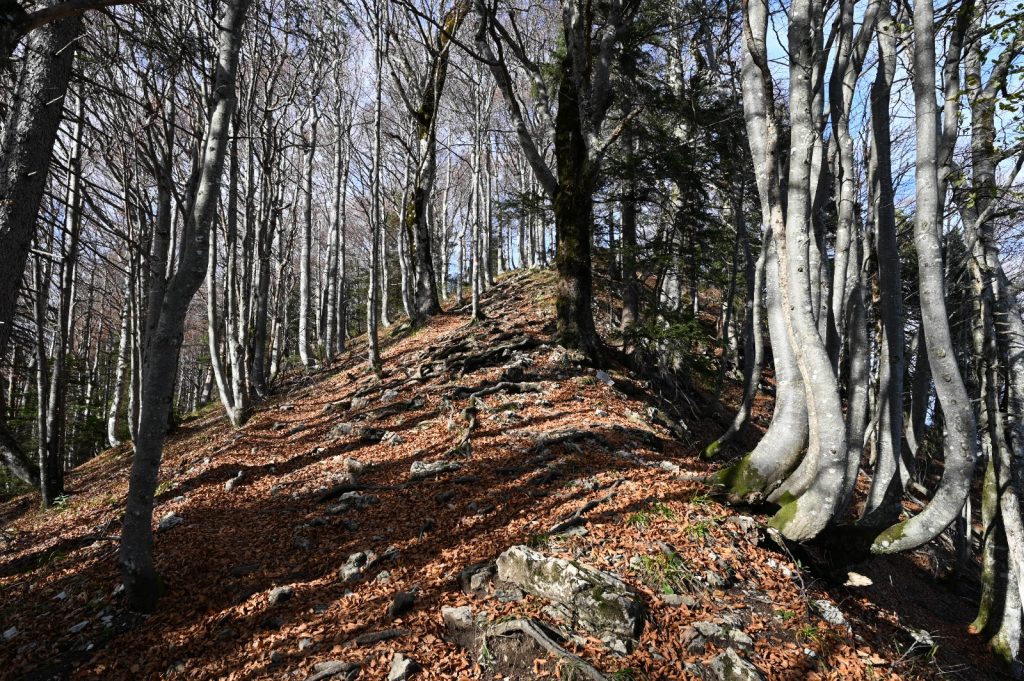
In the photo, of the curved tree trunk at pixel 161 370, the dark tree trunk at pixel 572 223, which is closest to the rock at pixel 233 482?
the curved tree trunk at pixel 161 370

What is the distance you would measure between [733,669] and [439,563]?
2.21 meters

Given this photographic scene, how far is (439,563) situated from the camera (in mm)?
3998

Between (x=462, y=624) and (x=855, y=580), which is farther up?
(x=462, y=624)

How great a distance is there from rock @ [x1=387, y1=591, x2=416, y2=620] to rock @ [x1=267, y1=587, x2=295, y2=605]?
0.90 m

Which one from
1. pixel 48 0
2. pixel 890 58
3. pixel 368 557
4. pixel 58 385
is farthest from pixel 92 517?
pixel 890 58

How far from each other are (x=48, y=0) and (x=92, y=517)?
233 inches

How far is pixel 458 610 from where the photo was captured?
3350mm

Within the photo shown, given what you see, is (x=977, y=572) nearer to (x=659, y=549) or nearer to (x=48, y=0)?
(x=659, y=549)

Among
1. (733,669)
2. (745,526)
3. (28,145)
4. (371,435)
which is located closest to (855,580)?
(745,526)

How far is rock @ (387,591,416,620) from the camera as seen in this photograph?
→ 11.2ft

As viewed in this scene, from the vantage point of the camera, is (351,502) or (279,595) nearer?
(279,595)

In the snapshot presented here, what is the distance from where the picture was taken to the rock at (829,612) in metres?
3.52

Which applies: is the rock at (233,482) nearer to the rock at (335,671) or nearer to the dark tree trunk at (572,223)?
the rock at (335,671)

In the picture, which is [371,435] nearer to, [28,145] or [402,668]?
[402,668]
